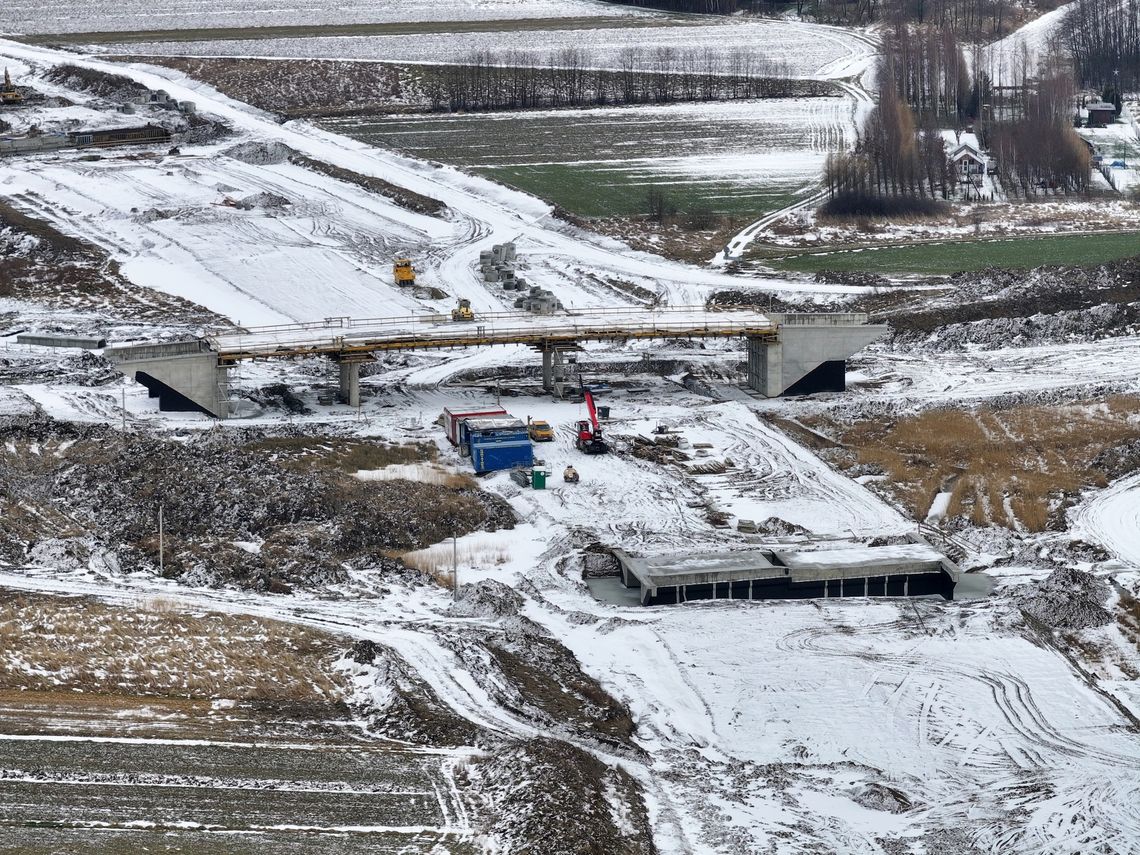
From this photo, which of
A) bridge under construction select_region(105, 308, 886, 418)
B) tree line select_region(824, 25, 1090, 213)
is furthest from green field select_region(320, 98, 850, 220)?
bridge under construction select_region(105, 308, 886, 418)

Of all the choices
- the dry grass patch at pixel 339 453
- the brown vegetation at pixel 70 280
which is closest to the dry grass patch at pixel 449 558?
the dry grass patch at pixel 339 453

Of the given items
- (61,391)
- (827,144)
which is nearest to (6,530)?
(61,391)

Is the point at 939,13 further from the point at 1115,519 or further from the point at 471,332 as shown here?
the point at 1115,519

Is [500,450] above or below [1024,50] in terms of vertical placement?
below

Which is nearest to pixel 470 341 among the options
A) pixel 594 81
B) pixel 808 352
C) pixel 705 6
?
pixel 808 352

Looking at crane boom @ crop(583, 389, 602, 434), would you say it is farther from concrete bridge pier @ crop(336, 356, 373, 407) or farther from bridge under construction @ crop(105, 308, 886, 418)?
concrete bridge pier @ crop(336, 356, 373, 407)

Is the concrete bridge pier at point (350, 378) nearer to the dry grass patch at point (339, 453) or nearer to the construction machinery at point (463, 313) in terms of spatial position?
the dry grass patch at point (339, 453)

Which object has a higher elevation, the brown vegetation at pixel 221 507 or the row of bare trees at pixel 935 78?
the row of bare trees at pixel 935 78
